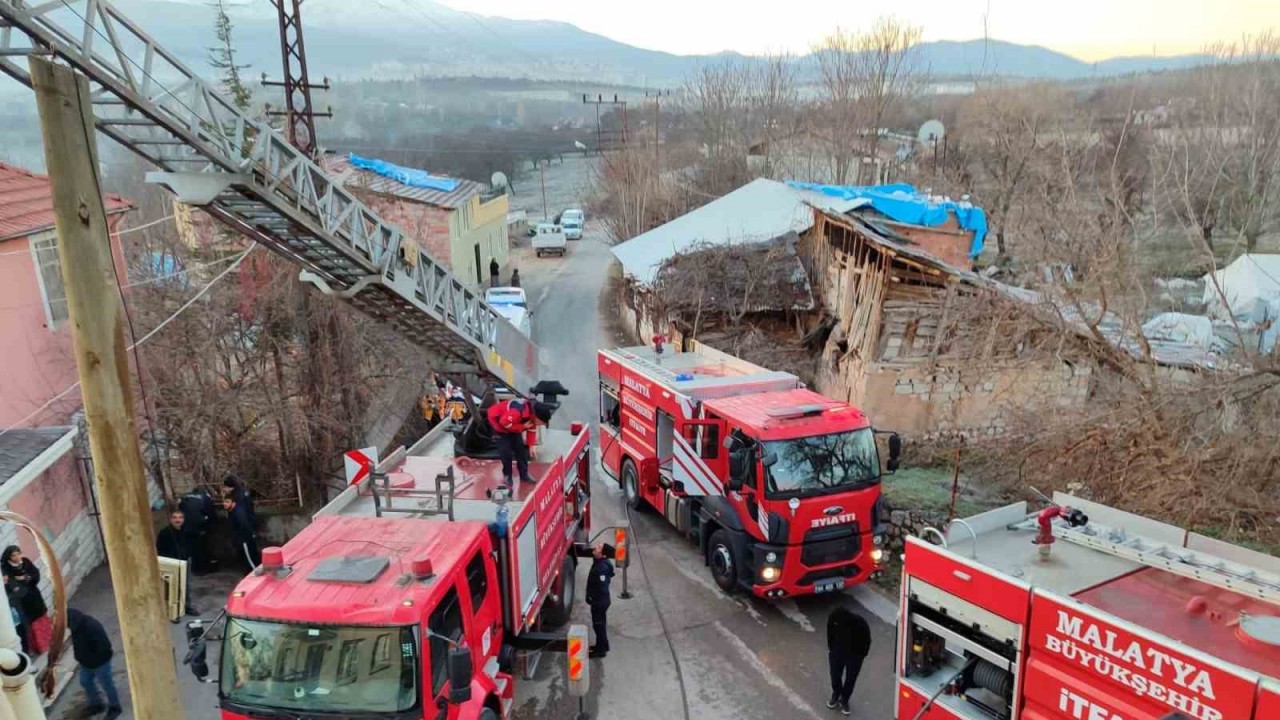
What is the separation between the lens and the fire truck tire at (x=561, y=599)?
29.6ft

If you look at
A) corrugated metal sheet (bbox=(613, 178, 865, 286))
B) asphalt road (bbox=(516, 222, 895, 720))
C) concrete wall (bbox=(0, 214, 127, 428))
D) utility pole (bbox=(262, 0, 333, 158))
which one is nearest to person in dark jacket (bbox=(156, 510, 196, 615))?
concrete wall (bbox=(0, 214, 127, 428))

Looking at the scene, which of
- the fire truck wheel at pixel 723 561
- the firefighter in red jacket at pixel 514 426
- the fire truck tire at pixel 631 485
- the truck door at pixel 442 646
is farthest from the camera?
the fire truck tire at pixel 631 485

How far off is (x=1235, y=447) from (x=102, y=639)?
12.6 m

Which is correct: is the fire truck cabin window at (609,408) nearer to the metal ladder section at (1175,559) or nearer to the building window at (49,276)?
the metal ladder section at (1175,559)

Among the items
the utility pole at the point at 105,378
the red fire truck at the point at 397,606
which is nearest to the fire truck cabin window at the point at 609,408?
the red fire truck at the point at 397,606

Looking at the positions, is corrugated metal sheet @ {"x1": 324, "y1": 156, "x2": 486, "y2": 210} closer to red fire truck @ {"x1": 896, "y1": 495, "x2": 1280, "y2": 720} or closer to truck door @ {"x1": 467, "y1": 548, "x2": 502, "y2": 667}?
truck door @ {"x1": 467, "y1": 548, "x2": 502, "y2": 667}

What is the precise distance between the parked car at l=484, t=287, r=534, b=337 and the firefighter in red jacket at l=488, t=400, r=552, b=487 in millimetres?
13248

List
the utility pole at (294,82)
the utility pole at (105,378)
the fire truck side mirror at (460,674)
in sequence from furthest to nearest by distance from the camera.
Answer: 1. the utility pole at (294,82)
2. the fire truck side mirror at (460,674)
3. the utility pole at (105,378)

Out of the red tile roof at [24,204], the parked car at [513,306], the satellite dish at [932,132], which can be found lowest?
the parked car at [513,306]

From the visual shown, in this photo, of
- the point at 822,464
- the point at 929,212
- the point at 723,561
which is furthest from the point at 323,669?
the point at 929,212

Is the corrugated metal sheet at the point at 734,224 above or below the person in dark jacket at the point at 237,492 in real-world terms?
above

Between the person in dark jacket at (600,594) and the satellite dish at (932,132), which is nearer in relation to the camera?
the person in dark jacket at (600,594)

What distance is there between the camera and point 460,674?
5141mm

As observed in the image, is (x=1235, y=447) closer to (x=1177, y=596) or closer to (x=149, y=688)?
(x=1177, y=596)
